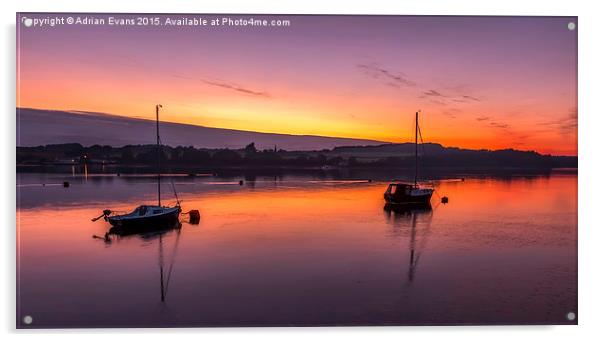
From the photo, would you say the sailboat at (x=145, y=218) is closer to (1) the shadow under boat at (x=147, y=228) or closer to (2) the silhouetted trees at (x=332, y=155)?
(1) the shadow under boat at (x=147, y=228)

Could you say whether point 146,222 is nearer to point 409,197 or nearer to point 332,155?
point 332,155

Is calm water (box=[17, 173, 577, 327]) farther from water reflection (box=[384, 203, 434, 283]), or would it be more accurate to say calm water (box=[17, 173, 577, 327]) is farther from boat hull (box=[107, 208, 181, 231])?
boat hull (box=[107, 208, 181, 231])

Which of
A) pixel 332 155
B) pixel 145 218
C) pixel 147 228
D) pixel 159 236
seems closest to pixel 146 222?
pixel 145 218

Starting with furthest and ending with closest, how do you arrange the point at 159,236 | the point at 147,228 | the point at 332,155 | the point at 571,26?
the point at 147,228, the point at 159,236, the point at 332,155, the point at 571,26

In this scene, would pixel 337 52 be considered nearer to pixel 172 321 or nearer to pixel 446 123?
pixel 446 123

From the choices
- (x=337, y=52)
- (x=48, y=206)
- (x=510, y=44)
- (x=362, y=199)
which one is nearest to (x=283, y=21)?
(x=337, y=52)

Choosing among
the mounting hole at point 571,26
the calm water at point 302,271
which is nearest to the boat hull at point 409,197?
the calm water at point 302,271
